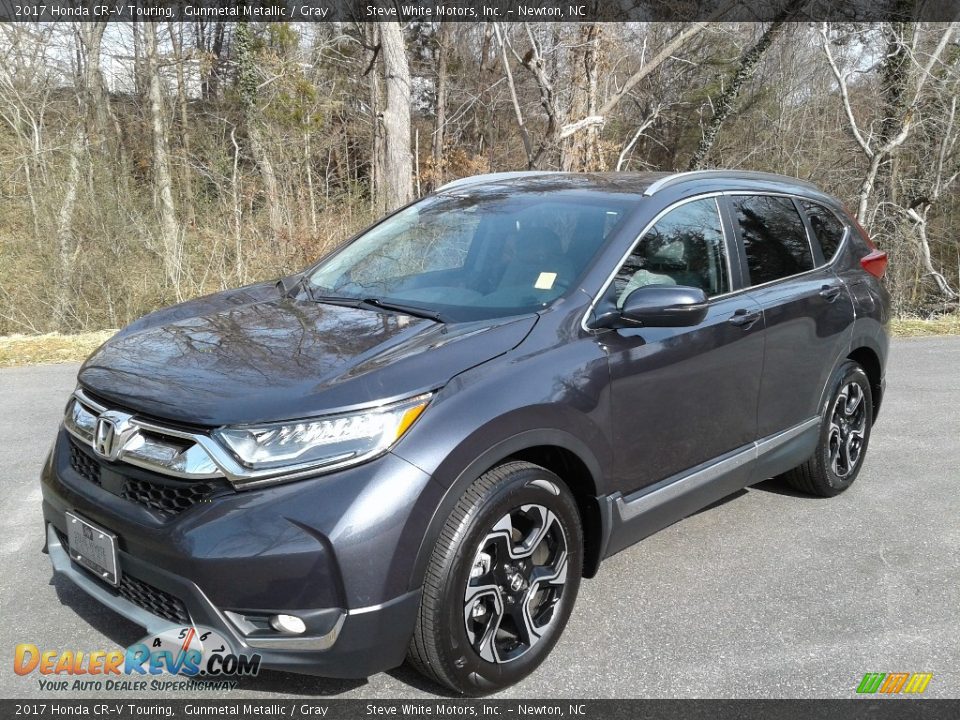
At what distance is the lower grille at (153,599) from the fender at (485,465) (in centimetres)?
74

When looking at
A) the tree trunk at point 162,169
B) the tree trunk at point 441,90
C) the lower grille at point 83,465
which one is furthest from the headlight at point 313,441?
the tree trunk at point 441,90

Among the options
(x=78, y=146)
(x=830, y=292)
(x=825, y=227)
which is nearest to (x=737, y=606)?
(x=830, y=292)

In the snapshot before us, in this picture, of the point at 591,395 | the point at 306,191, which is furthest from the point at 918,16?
the point at 591,395

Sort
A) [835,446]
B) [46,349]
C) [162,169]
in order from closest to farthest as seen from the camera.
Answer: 1. [835,446]
2. [46,349]
3. [162,169]

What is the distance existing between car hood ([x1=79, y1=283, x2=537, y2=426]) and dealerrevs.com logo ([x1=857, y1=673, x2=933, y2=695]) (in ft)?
5.92

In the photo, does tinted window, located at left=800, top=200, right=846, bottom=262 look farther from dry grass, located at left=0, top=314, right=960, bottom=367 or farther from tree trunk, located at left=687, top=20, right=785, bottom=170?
tree trunk, located at left=687, top=20, right=785, bottom=170

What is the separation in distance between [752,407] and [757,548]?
747 mm

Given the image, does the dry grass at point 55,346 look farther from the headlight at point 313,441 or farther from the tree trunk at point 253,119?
the headlight at point 313,441

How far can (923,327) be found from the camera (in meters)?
11.5

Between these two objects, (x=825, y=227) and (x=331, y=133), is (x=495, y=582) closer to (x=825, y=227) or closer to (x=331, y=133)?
(x=825, y=227)

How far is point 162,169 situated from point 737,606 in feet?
48.4

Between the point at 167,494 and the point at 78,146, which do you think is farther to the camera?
the point at 78,146

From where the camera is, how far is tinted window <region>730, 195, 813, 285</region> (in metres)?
4.16

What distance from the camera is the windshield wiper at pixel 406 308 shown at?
3328mm
